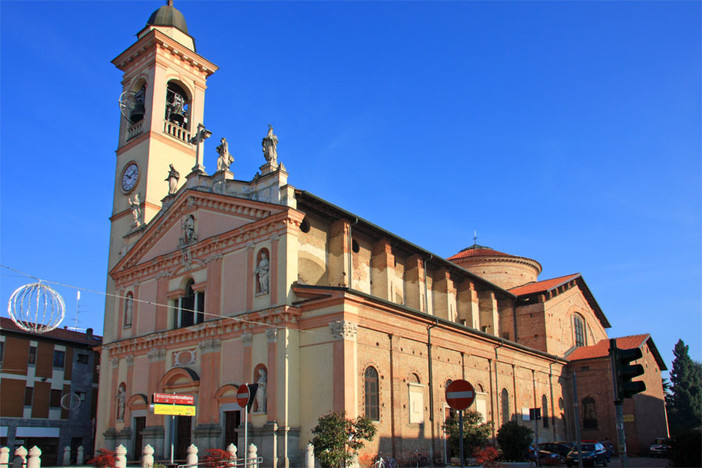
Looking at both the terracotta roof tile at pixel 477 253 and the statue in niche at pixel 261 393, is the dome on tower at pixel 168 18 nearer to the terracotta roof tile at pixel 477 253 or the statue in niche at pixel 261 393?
the statue in niche at pixel 261 393

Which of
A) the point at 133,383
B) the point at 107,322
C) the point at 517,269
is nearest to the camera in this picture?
the point at 133,383

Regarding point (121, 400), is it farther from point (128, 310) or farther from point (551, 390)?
point (551, 390)

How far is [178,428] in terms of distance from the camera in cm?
2675

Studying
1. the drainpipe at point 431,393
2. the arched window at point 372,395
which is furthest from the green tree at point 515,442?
the arched window at point 372,395

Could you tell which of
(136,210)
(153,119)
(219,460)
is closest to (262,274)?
(219,460)

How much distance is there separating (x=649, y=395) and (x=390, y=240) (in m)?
24.3

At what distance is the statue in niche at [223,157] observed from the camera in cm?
2794

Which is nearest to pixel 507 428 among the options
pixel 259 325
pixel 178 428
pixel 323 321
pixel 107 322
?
pixel 323 321

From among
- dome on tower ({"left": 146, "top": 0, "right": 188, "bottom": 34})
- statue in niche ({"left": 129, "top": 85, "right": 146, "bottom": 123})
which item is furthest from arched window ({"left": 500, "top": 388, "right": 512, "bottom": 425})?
dome on tower ({"left": 146, "top": 0, "right": 188, "bottom": 34})

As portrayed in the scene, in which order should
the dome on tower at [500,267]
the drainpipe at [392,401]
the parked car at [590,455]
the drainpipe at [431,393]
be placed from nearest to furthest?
the drainpipe at [392,401] < the drainpipe at [431,393] < the parked car at [590,455] < the dome on tower at [500,267]

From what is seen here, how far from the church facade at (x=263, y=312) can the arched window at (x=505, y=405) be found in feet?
0.28

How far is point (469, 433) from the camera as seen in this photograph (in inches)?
1002

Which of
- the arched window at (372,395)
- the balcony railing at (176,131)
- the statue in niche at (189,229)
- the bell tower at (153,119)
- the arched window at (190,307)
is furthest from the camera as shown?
the balcony railing at (176,131)

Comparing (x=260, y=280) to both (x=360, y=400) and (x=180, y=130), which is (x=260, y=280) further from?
(x=180, y=130)
